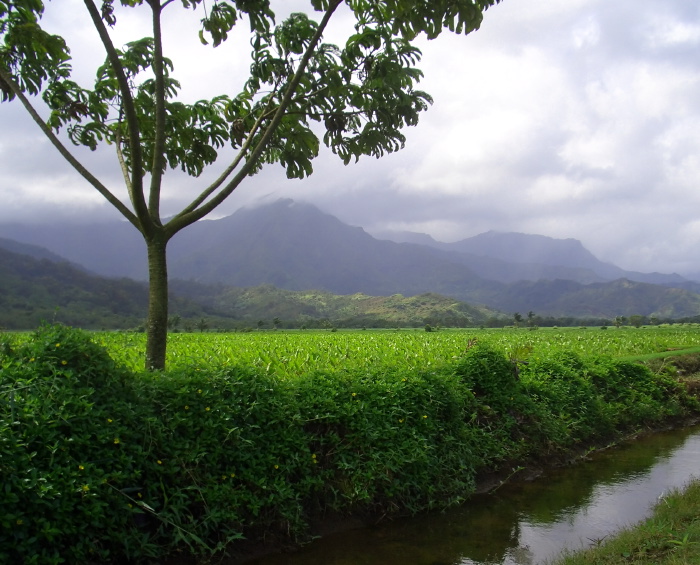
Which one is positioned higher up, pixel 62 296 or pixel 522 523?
pixel 62 296

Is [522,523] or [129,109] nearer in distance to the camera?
[129,109]

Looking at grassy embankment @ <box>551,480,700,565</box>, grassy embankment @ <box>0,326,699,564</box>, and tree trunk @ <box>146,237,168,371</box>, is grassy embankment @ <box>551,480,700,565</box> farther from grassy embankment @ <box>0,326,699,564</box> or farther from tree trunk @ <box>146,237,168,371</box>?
tree trunk @ <box>146,237,168,371</box>

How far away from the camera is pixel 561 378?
10625mm

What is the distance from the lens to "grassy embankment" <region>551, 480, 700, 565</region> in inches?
178

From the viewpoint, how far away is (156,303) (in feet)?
19.2

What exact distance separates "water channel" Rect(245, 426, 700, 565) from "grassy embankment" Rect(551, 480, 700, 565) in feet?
1.48

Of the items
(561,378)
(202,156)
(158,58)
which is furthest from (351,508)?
(561,378)

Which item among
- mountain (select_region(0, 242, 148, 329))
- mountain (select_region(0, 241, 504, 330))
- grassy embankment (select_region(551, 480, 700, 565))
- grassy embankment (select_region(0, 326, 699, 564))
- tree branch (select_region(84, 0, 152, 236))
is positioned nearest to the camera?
grassy embankment (select_region(0, 326, 699, 564))

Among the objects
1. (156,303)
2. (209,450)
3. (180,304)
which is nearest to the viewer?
(209,450)

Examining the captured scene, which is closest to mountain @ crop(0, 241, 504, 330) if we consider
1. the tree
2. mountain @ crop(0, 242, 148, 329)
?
mountain @ crop(0, 242, 148, 329)

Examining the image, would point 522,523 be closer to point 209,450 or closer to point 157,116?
point 209,450

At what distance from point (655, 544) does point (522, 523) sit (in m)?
1.69

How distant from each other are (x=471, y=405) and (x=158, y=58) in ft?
20.9

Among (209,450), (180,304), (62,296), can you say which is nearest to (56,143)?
(209,450)
